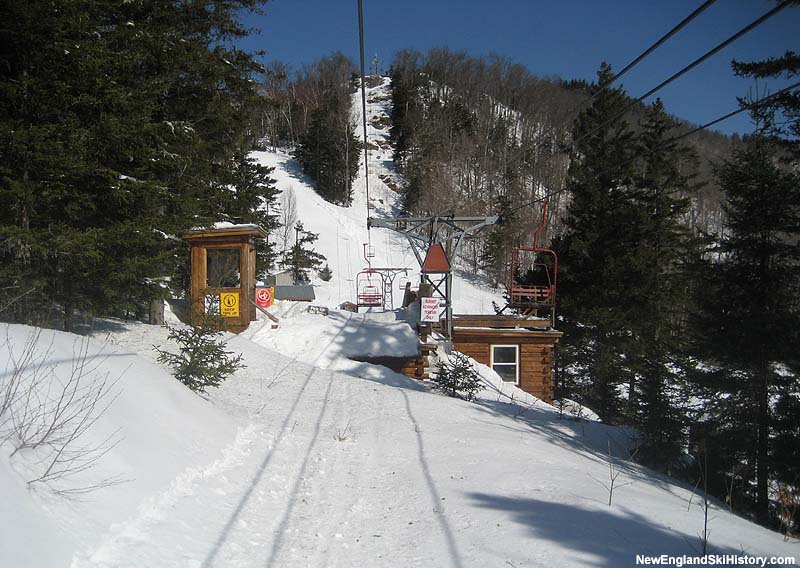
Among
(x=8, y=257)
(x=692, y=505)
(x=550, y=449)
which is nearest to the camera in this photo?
(x=692, y=505)

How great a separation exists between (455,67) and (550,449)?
87136 millimetres

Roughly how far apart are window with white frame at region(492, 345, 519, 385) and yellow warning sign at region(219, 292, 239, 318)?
824 cm

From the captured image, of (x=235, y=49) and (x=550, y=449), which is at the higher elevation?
(x=235, y=49)

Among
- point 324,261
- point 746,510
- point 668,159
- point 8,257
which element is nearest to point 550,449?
point 746,510

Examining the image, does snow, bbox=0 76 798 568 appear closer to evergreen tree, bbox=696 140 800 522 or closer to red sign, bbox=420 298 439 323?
evergreen tree, bbox=696 140 800 522

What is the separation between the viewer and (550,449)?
7.09 metres

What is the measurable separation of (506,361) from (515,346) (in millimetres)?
594

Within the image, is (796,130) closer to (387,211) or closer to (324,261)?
(324,261)

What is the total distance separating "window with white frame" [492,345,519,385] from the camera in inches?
712

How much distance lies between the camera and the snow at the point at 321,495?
3072mm

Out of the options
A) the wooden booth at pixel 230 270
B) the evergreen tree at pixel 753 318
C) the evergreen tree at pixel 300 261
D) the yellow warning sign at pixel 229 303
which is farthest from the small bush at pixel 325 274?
the evergreen tree at pixel 753 318

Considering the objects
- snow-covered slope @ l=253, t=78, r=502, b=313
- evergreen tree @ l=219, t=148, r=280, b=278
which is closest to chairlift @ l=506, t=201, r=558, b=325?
evergreen tree @ l=219, t=148, r=280, b=278

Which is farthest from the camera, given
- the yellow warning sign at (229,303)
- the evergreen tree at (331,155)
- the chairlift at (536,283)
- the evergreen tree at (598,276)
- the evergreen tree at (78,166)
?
the evergreen tree at (331,155)

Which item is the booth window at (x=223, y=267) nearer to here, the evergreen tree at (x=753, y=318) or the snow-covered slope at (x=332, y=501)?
the snow-covered slope at (x=332, y=501)
